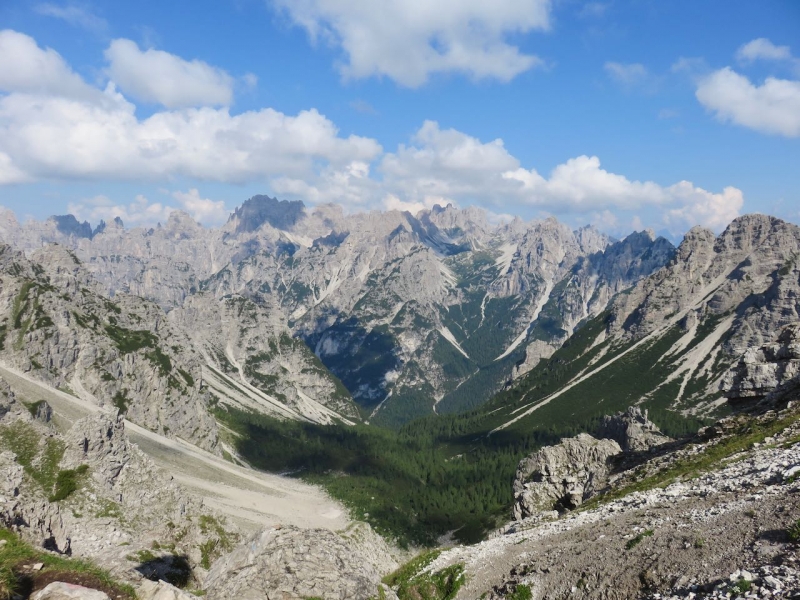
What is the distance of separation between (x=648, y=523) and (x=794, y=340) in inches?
1914

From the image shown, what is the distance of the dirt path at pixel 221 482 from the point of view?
14138cm

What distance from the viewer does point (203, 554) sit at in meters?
36.8

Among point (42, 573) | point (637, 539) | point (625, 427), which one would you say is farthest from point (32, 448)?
point (625, 427)

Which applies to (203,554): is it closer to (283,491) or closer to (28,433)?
(28,433)

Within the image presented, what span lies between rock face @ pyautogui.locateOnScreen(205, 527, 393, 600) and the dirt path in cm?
11791

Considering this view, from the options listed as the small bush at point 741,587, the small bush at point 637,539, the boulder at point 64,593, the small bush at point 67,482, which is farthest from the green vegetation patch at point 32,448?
the small bush at point 741,587

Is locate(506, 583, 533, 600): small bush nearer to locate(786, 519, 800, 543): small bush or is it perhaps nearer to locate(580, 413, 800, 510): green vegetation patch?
locate(786, 519, 800, 543): small bush

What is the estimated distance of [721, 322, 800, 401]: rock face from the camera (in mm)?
59344

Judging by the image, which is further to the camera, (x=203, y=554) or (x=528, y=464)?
(x=528, y=464)

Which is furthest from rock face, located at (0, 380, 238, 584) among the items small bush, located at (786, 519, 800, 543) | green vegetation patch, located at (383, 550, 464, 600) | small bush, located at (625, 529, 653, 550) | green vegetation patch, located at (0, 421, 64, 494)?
small bush, located at (786, 519, 800, 543)

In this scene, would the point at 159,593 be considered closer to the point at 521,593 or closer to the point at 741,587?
the point at 521,593

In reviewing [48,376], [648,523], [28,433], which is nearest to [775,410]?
[648,523]

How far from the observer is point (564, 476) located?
7719 centimetres

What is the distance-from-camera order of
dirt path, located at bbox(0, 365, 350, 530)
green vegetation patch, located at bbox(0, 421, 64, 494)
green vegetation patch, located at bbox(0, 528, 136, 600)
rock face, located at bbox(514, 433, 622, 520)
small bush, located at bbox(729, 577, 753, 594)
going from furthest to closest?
1. dirt path, located at bbox(0, 365, 350, 530)
2. green vegetation patch, located at bbox(0, 421, 64, 494)
3. rock face, located at bbox(514, 433, 622, 520)
4. small bush, located at bbox(729, 577, 753, 594)
5. green vegetation patch, located at bbox(0, 528, 136, 600)
